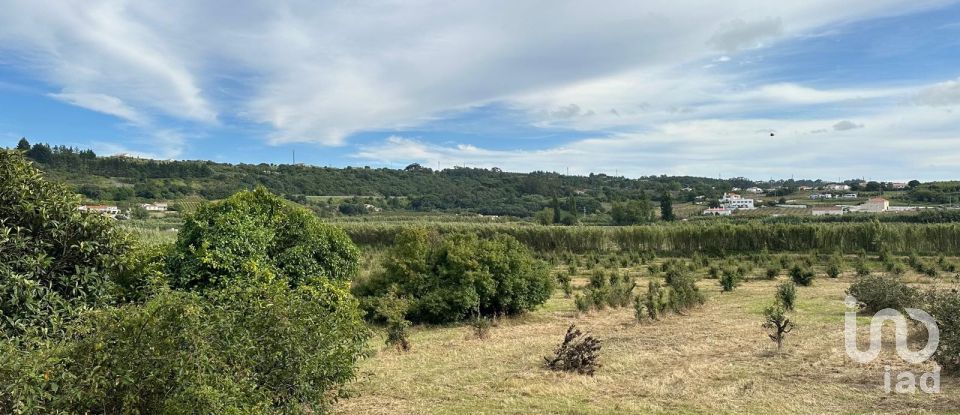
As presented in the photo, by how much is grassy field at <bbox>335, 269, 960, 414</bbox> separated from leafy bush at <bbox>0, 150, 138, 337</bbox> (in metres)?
3.62

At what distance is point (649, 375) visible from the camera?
29.6 feet

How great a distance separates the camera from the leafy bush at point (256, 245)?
342 inches

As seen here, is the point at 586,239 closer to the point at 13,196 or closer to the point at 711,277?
the point at 711,277

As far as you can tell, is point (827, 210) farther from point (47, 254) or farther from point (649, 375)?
point (47, 254)

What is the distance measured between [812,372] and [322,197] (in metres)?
84.3

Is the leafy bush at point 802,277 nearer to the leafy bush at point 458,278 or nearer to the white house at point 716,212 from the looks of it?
the leafy bush at point 458,278

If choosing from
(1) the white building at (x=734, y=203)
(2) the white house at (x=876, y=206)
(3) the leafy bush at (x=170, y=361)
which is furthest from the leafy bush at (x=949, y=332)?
(1) the white building at (x=734, y=203)

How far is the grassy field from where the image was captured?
7582 mm

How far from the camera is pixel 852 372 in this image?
8.74m

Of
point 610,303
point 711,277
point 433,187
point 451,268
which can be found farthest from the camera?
point 433,187

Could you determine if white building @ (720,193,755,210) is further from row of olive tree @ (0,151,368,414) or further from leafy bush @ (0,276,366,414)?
leafy bush @ (0,276,366,414)

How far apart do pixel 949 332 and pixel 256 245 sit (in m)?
10.6

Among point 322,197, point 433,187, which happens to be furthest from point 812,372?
point 433,187

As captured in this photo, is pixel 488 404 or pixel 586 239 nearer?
pixel 488 404
